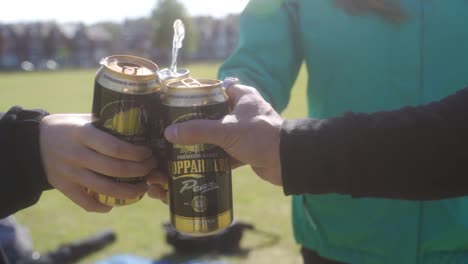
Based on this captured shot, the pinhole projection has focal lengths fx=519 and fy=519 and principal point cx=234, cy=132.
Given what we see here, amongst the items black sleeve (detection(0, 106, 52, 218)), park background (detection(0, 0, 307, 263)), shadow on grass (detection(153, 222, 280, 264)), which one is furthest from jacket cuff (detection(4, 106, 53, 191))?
shadow on grass (detection(153, 222, 280, 264))

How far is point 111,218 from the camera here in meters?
5.95

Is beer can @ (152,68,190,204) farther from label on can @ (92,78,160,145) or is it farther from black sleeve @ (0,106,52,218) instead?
black sleeve @ (0,106,52,218)

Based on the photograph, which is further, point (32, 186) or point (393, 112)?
point (32, 186)

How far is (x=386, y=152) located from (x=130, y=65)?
2.77ft

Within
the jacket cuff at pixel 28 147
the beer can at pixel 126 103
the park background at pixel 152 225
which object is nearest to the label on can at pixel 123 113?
the beer can at pixel 126 103

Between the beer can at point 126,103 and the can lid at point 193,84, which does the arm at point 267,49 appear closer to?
the can lid at point 193,84

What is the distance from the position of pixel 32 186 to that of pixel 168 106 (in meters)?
0.51

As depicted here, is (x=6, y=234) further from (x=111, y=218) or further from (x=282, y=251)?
(x=282, y=251)

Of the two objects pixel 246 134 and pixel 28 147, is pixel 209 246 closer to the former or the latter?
pixel 28 147

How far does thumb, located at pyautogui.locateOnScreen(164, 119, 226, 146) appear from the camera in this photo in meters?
1.44

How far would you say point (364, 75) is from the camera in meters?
1.92

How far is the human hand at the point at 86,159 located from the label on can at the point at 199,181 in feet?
0.36

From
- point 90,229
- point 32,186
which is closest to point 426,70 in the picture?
point 32,186

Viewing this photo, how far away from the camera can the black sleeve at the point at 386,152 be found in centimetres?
129
